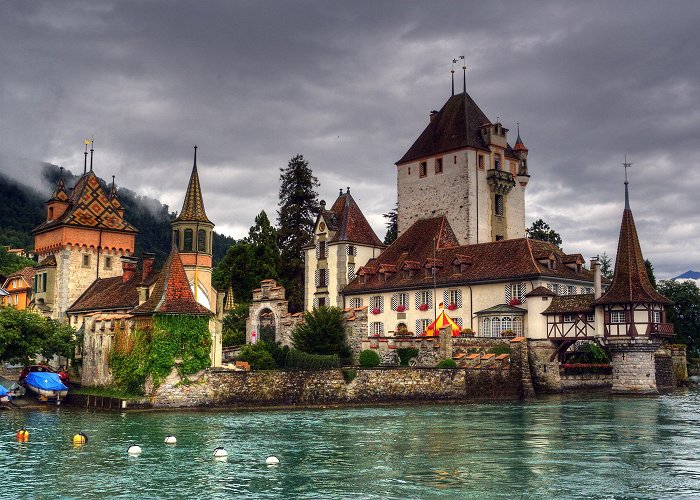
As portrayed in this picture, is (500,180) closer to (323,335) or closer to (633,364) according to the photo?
(633,364)

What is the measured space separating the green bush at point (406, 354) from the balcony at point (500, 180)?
23.8 metres

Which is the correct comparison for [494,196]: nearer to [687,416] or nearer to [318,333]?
[318,333]

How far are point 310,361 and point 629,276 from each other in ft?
71.3

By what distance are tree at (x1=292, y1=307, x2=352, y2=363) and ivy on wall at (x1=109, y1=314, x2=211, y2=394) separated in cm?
1369

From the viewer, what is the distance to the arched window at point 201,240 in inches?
2263

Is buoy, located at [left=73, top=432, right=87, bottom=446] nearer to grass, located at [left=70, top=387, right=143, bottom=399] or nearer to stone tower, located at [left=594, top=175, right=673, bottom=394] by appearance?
grass, located at [left=70, top=387, right=143, bottom=399]

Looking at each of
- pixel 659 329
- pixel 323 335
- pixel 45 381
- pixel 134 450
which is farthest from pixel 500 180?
pixel 134 450

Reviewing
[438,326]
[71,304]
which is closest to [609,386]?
[438,326]

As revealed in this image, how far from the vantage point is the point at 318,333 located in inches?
2304

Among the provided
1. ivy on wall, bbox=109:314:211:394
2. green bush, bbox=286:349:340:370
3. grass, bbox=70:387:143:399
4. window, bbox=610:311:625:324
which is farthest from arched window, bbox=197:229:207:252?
window, bbox=610:311:625:324

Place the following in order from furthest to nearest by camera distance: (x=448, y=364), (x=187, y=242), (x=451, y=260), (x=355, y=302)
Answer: (x=355, y=302)
(x=451, y=260)
(x=187, y=242)
(x=448, y=364)

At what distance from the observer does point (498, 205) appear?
7744 cm

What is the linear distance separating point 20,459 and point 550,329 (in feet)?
128

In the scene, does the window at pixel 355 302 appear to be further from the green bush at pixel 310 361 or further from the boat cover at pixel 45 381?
the boat cover at pixel 45 381
